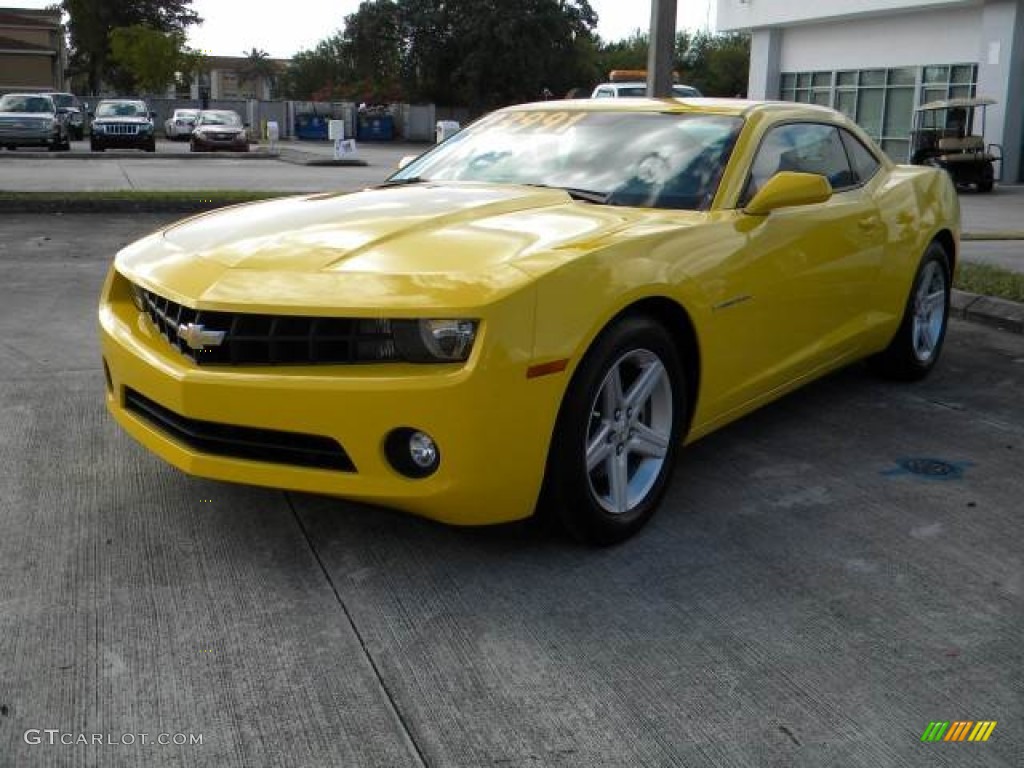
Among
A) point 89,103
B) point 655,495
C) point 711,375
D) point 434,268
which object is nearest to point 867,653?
point 655,495

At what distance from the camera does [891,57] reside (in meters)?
28.0

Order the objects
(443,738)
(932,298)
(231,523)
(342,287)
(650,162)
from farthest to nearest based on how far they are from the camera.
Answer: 1. (932,298)
2. (650,162)
3. (231,523)
4. (342,287)
5. (443,738)

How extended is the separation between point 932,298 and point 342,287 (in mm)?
3827

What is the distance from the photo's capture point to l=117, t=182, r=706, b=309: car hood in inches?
123

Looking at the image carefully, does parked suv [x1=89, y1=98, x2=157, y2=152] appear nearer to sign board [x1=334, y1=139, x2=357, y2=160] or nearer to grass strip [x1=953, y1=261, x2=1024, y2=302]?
sign board [x1=334, y1=139, x2=357, y2=160]

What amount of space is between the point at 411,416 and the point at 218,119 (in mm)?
34504

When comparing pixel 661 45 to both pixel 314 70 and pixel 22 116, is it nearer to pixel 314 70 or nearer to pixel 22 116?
pixel 22 116

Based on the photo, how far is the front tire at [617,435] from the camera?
128 inches

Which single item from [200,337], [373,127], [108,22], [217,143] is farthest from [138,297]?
[108,22]

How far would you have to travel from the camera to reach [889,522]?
3.81m

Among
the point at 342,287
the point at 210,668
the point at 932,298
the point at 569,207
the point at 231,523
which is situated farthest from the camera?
the point at 932,298

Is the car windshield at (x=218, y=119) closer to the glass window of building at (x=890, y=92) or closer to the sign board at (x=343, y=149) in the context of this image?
the sign board at (x=343, y=149)

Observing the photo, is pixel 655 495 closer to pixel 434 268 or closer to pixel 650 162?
pixel 434 268

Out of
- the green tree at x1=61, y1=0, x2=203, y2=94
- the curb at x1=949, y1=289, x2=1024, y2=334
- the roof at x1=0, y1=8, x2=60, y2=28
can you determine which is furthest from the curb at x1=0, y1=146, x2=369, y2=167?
the roof at x1=0, y1=8, x2=60, y2=28
